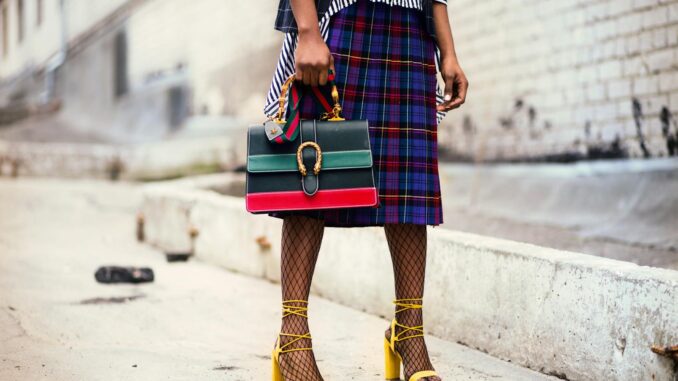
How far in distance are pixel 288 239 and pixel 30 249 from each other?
4.09 meters

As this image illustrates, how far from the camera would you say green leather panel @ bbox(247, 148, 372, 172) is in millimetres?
2180

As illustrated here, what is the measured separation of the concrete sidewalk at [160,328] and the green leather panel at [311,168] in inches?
30.6

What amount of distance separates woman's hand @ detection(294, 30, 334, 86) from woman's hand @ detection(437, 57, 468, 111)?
1.24 ft

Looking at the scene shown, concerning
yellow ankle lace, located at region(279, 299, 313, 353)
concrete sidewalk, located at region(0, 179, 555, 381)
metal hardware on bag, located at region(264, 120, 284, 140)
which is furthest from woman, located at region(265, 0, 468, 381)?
concrete sidewalk, located at region(0, 179, 555, 381)

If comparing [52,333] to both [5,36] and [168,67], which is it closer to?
[168,67]

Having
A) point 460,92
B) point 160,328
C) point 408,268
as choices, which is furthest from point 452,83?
point 160,328

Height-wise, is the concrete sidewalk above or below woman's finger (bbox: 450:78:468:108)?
below

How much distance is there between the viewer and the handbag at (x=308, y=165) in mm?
2168

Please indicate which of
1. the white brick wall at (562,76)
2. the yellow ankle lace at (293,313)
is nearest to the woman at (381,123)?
the yellow ankle lace at (293,313)

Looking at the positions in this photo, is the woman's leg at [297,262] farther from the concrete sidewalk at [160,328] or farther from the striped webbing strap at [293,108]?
the concrete sidewalk at [160,328]

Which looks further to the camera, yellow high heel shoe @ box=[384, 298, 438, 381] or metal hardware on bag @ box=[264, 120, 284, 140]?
Result: yellow high heel shoe @ box=[384, 298, 438, 381]

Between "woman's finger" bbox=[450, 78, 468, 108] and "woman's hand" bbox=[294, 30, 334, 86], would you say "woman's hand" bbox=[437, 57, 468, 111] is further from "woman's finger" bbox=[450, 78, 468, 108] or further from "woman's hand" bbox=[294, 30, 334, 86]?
"woman's hand" bbox=[294, 30, 334, 86]

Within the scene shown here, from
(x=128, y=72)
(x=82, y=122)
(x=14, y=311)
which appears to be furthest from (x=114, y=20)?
(x=14, y=311)

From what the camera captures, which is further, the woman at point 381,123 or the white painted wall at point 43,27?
the white painted wall at point 43,27
